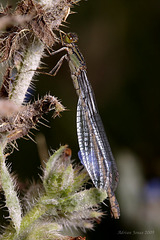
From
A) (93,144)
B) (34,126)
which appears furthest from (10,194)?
(93,144)

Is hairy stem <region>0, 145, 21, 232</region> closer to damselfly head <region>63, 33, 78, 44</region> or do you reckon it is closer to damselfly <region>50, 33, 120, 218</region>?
damselfly <region>50, 33, 120, 218</region>

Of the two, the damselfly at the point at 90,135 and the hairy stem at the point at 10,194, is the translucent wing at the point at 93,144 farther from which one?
the hairy stem at the point at 10,194

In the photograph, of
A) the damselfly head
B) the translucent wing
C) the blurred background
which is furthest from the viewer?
the blurred background

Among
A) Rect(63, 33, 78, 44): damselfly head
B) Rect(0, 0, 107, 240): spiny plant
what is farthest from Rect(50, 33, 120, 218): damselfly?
Rect(0, 0, 107, 240): spiny plant

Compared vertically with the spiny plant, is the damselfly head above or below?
above

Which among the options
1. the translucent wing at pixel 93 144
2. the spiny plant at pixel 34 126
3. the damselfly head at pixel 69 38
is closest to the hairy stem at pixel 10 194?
the spiny plant at pixel 34 126

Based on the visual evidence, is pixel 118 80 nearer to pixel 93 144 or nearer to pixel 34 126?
pixel 93 144

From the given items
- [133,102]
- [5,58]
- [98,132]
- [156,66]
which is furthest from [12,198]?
[156,66]
